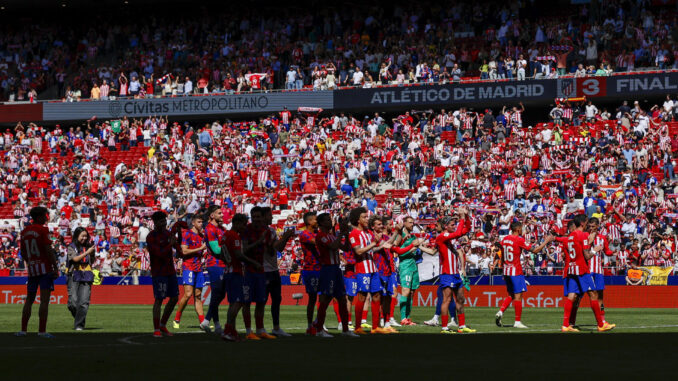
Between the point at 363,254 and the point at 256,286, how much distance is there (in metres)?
2.13

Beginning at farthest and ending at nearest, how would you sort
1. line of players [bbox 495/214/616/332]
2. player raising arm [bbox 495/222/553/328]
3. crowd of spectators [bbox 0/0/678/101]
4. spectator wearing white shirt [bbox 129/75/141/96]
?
1. spectator wearing white shirt [bbox 129/75/141/96]
2. crowd of spectators [bbox 0/0/678/101]
3. player raising arm [bbox 495/222/553/328]
4. line of players [bbox 495/214/616/332]

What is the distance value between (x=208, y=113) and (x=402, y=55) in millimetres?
9869

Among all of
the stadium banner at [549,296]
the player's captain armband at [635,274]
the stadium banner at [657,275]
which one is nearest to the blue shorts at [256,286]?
the stadium banner at [549,296]

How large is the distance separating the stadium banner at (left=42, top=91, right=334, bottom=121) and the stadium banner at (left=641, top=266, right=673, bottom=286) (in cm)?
2122

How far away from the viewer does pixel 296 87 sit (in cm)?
4969

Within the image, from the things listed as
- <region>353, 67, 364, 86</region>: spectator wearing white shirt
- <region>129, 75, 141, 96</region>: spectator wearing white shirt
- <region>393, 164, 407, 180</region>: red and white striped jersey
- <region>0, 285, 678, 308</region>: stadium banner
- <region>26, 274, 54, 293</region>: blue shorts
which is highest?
<region>129, 75, 141, 96</region>: spectator wearing white shirt

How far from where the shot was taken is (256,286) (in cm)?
1574

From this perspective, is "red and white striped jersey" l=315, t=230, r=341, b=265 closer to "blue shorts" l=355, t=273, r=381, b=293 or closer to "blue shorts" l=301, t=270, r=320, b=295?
"blue shorts" l=301, t=270, r=320, b=295

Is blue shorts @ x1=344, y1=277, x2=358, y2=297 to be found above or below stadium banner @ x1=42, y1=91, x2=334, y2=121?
below

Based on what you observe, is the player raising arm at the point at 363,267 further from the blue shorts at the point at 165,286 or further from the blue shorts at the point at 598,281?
the blue shorts at the point at 598,281

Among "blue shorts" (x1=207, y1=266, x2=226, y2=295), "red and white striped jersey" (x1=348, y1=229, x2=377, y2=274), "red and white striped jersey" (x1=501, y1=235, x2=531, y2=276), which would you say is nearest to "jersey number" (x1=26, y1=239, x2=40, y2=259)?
"blue shorts" (x1=207, y1=266, x2=226, y2=295)

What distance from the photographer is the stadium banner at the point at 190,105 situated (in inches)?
1937

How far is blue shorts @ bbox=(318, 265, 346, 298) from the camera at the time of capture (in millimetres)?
16000
